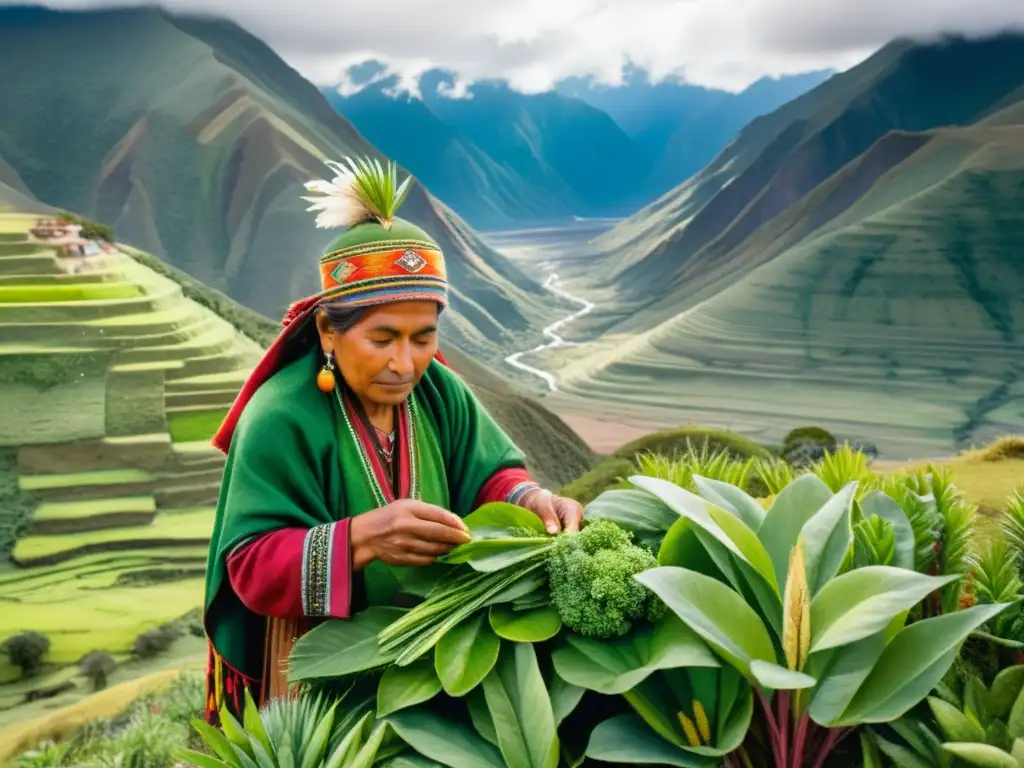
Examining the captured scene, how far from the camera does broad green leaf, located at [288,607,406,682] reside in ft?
4.38

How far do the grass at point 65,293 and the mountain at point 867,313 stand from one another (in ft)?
60.4

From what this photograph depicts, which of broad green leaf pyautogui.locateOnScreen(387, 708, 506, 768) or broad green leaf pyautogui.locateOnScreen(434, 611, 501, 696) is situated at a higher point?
broad green leaf pyautogui.locateOnScreen(434, 611, 501, 696)

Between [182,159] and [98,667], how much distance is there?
38108mm

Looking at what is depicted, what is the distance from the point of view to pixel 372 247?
165 cm

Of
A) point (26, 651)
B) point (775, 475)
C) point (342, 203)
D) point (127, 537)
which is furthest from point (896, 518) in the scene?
point (127, 537)

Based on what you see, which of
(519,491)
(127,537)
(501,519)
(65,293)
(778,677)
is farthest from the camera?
(65,293)

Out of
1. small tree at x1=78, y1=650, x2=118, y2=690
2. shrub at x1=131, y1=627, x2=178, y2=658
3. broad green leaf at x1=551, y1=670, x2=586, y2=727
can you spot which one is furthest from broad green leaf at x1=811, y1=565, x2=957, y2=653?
shrub at x1=131, y1=627, x2=178, y2=658

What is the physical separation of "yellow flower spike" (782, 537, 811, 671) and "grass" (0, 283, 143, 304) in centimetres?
2183

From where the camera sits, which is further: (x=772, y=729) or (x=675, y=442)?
(x=675, y=442)

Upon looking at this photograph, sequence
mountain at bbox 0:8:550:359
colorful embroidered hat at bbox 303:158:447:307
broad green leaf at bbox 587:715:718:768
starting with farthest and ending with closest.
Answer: mountain at bbox 0:8:550:359
colorful embroidered hat at bbox 303:158:447:307
broad green leaf at bbox 587:715:718:768

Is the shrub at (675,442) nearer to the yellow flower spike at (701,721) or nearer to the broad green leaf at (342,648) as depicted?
the broad green leaf at (342,648)

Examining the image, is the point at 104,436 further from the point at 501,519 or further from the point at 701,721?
the point at 701,721

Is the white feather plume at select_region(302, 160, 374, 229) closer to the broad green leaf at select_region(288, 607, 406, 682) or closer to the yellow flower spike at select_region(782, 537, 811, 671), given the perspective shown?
the broad green leaf at select_region(288, 607, 406, 682)

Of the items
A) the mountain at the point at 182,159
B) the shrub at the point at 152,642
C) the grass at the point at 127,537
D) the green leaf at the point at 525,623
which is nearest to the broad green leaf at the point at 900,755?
the green leaf at the point at 525,623
